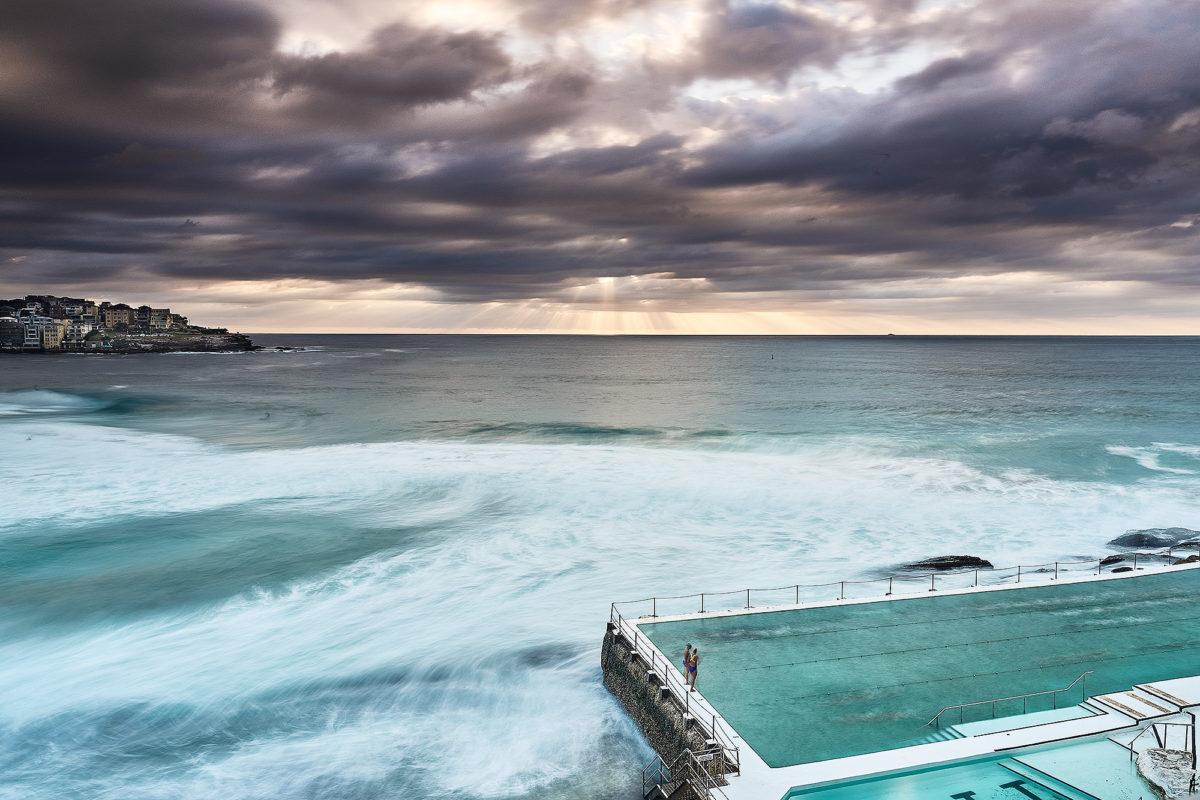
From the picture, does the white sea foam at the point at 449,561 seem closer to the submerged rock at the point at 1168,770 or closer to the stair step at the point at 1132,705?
the submerged rock at the point at 1168,770

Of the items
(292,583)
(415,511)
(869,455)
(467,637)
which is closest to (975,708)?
(467,637)

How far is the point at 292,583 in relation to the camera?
2495 centimetres

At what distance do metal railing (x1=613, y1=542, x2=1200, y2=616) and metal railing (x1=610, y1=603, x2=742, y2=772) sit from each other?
4293 millimetres

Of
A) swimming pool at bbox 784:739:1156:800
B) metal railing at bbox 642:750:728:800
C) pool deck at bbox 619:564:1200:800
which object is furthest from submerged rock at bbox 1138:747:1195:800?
metal railing at bbox 642:750:728:800

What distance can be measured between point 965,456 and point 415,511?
33680 millimetres

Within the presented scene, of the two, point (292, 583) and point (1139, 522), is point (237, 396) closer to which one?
point (292, 583)

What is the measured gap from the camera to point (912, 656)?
51.8ft

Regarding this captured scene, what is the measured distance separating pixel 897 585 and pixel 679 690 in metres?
11.7

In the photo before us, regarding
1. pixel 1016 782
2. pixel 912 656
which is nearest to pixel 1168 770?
pixel 1016 782

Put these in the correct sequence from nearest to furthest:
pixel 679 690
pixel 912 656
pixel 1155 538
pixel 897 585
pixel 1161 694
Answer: pixel 1161 694 < pixel 679 690 < pixel 912 656 < pixel 897 585 < pixel 1155 538

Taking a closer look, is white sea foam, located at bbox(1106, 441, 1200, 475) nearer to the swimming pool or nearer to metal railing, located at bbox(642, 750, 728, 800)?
the swimming pool

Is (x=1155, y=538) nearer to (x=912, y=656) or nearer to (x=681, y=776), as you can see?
(x=912, y=656)

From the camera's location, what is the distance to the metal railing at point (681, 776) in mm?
11125

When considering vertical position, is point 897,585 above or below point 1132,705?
below
